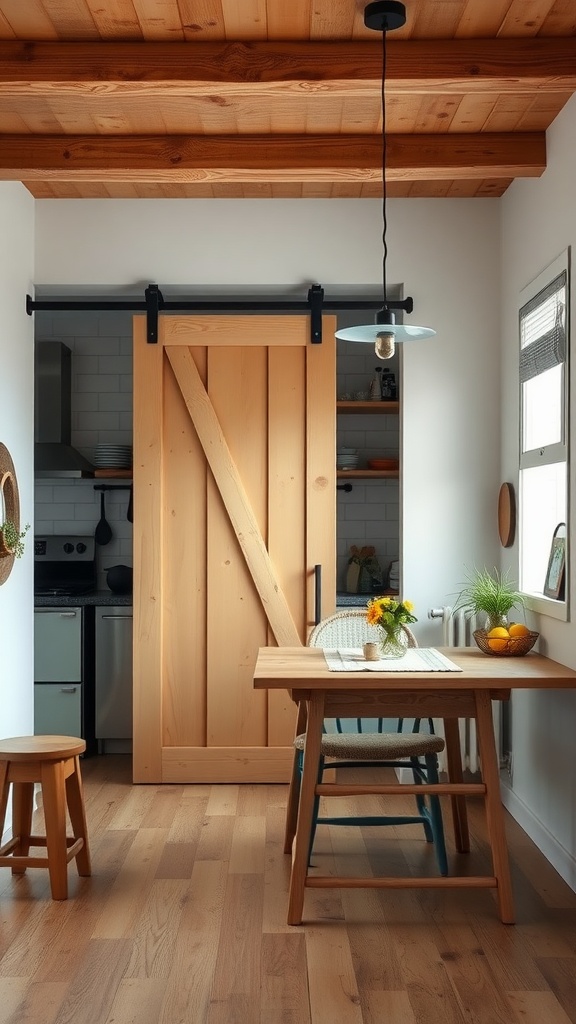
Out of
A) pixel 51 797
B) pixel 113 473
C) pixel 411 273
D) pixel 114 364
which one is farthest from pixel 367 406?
pixel 51 797

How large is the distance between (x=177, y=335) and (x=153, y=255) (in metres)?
0.41

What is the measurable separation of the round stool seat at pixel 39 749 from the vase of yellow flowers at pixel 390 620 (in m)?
1.13

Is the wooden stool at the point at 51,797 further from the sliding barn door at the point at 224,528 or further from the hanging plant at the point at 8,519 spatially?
the sliding barn door at the point at 224,528

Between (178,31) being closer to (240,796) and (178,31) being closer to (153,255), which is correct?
(153,255)

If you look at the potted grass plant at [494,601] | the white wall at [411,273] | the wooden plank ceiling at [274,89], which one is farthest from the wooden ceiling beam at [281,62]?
the potted grass plant at [494,601]

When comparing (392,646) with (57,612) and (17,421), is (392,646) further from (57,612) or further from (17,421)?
(57,612)

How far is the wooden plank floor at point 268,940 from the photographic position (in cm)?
266

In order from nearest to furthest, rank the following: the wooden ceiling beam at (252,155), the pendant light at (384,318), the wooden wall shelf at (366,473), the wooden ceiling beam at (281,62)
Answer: the pendant light at (384,318)
the wooden ceiling beam at (281,62)
the wooden ceiling beam at (252,155)
the wooden wall shelf at (366,473)

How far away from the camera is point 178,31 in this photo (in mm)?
3273

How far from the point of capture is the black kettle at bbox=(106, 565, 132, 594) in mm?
6023

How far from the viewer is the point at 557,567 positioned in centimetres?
390

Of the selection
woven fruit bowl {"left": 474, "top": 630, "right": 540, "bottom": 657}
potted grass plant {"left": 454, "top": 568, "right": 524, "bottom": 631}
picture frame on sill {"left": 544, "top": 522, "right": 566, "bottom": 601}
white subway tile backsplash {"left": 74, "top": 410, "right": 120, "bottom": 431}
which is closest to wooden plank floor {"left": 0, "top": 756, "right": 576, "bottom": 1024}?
woven fruit bowl {"left": 474, "top": 630, "right": 540, "bottom": 657}

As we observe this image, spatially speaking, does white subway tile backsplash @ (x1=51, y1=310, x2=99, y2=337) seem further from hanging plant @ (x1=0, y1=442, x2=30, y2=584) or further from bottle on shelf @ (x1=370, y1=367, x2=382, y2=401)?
hanging plant @ (x1=0, y1=442, x2=30, y2=584)

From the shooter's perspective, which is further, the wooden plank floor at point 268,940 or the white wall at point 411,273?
the white wall at point 411,273
